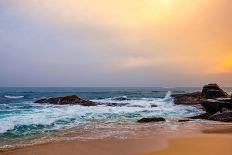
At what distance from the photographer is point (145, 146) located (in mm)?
12031

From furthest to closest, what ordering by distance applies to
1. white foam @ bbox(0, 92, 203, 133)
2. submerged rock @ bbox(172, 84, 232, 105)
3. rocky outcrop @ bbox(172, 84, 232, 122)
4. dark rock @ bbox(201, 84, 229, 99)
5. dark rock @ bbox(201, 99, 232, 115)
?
dark rock @ bbox(201, 84, 229, 99) < submerged rock @ bbox(172, 84, 232, 105) < dark rock @ bbox(201, 99, 232, 115) < rocky outcrop @ bbox(172, 84, 232, 122) < white foam @ bbox(0, 92, 203, 133)

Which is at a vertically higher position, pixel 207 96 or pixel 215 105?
pixel 207 96

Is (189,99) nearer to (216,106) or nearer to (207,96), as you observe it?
(207,96)

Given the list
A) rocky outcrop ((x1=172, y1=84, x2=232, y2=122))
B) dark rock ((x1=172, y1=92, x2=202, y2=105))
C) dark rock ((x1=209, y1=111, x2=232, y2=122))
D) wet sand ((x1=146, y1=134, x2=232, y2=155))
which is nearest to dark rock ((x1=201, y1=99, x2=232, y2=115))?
rocky outcrop ((x1=172, y1=84, x2=232, y2=122))

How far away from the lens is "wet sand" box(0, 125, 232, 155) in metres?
10.9

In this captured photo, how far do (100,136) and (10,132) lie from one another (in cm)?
497

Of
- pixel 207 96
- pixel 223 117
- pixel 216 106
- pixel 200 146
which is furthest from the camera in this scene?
pixel 207 96

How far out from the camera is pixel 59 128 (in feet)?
57.3

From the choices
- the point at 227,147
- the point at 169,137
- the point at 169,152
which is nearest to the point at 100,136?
the point at 169,137

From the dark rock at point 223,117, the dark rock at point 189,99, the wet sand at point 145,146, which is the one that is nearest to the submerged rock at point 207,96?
the dark rock at point 189,99


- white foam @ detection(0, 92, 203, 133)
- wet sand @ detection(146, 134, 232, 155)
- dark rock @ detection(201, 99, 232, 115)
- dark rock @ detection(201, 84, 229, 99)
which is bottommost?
white foam @ detection(0, 92, 203, 133)

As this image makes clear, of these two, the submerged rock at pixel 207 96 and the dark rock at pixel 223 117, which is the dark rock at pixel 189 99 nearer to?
the submerged rock at pixel 207 96

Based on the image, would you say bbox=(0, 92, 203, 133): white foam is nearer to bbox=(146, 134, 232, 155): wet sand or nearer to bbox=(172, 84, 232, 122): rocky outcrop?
bbox=(172, 84, 232, 122): rocky outcrop

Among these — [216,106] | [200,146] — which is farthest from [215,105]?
[200,146]
